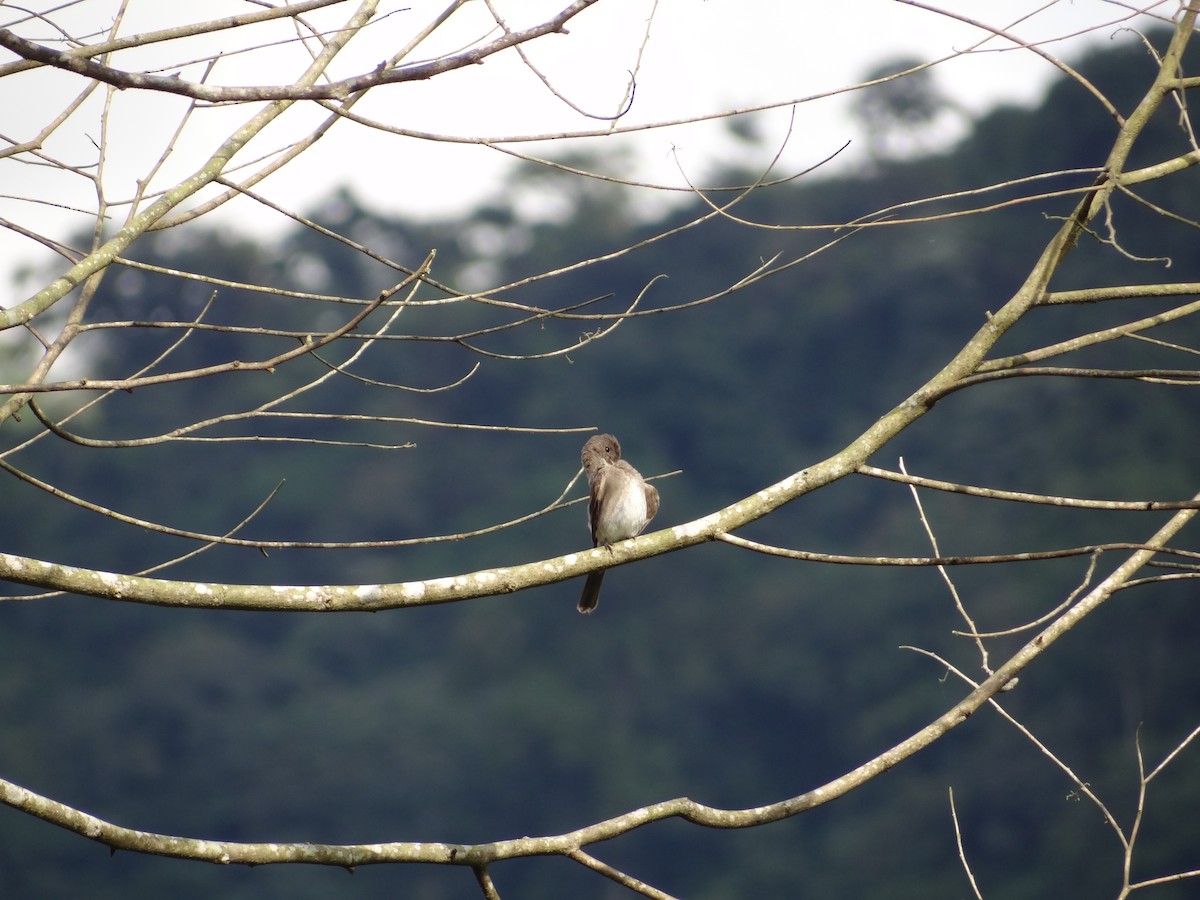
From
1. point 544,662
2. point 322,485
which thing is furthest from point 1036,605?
point 322,485

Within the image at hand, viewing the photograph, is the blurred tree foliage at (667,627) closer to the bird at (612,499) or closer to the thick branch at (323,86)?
the bird at (612,499)

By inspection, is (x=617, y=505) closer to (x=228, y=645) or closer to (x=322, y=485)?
(x=228, y=645)

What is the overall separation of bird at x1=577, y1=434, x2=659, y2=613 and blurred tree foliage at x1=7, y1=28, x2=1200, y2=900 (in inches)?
1230

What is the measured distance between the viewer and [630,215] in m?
76.4

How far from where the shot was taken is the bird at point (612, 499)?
6.71 m

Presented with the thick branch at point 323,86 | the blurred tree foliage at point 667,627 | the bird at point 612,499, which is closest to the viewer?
the thick branch at point 323,86

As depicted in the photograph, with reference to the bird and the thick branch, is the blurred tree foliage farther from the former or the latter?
the thick branch

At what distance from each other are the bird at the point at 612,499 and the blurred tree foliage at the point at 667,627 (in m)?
31.2

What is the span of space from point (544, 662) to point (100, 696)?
16.1 meters

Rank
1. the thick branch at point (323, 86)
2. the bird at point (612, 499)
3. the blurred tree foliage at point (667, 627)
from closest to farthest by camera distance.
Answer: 1. the thick branch at point (323, 86)
2. the bird at point (612, 499)
3. the blurred tree foliage at point (667, 627)

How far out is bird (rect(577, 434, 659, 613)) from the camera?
6711 millimetres

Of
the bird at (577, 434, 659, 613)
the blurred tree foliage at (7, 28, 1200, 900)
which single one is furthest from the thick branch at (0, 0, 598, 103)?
the blurred tree foliage at (7, 28, 1200, 900)

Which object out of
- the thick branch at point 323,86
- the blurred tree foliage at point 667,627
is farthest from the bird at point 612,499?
the blurred tree foliage at point 667,627

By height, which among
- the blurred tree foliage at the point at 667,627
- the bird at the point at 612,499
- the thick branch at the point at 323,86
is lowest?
the thick branch at the point at 323,86
